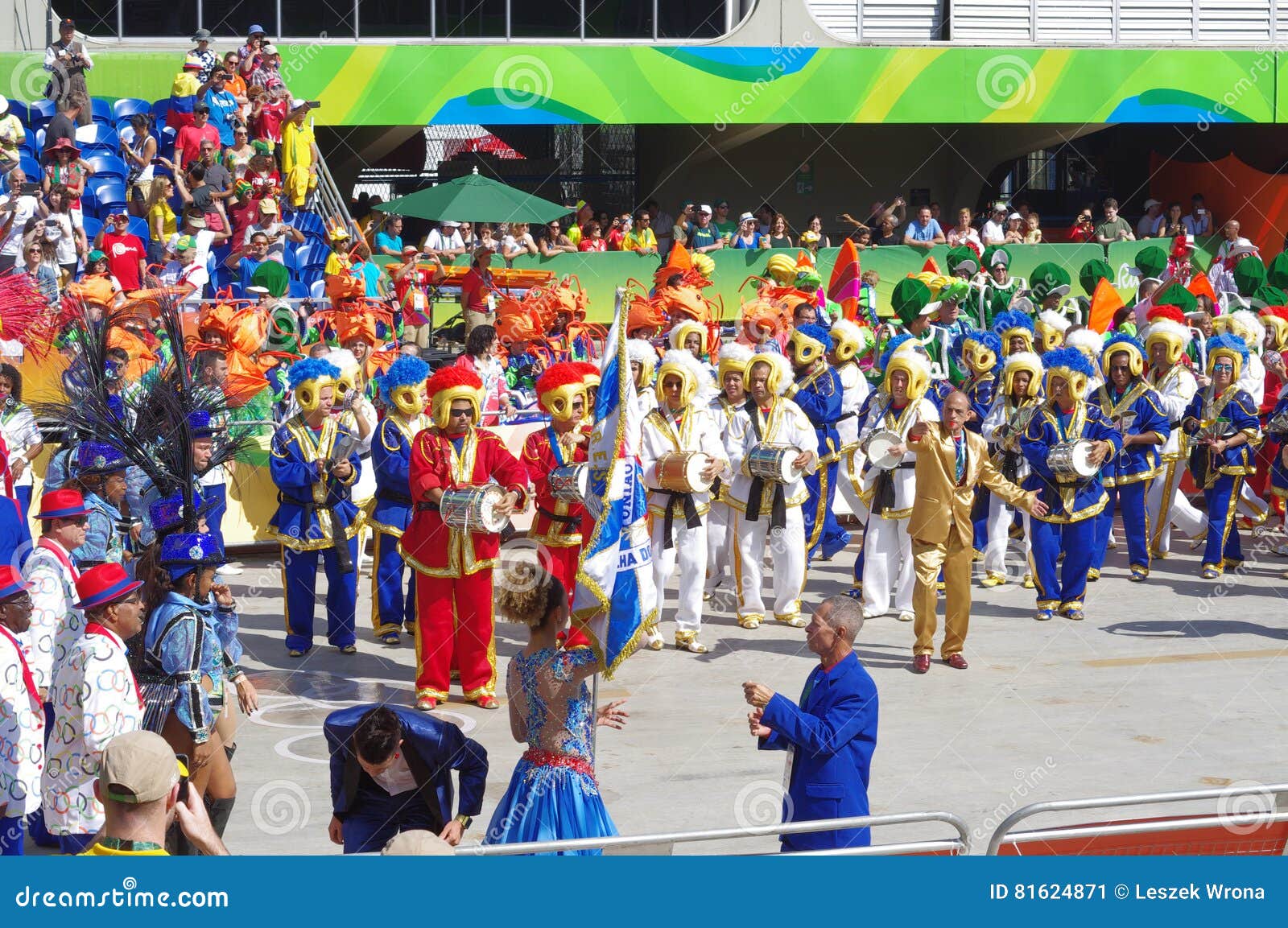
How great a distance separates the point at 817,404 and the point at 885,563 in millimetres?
1390

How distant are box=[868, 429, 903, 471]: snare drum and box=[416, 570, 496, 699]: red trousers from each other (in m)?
2.85

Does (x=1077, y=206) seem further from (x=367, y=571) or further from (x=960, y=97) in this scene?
(x=367, y=571)

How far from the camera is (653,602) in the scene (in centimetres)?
628

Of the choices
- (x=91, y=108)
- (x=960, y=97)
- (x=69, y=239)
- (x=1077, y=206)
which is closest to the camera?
(x=69, y=239)

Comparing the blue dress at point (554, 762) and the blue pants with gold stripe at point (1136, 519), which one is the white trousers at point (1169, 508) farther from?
the blue dress at point (554, 762)

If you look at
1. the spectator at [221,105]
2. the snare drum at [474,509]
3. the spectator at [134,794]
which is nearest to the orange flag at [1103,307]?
the snare drum at [474,509]

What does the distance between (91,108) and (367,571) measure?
34.3 ft

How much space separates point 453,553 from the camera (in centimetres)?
1002

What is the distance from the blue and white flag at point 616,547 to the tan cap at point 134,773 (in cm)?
173

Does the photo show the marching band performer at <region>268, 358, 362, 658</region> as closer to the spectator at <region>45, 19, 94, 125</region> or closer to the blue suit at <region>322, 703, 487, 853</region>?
the blue suit at <region>322, 703, 487, 853</region>

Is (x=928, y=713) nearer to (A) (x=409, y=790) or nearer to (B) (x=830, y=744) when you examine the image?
(B) (x=830, y=744)

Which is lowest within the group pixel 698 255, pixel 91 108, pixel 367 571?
pixel 367 571

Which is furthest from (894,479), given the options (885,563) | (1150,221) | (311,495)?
(1150,221)

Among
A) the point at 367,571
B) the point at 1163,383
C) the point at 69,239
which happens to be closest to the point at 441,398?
the point at 367,571
